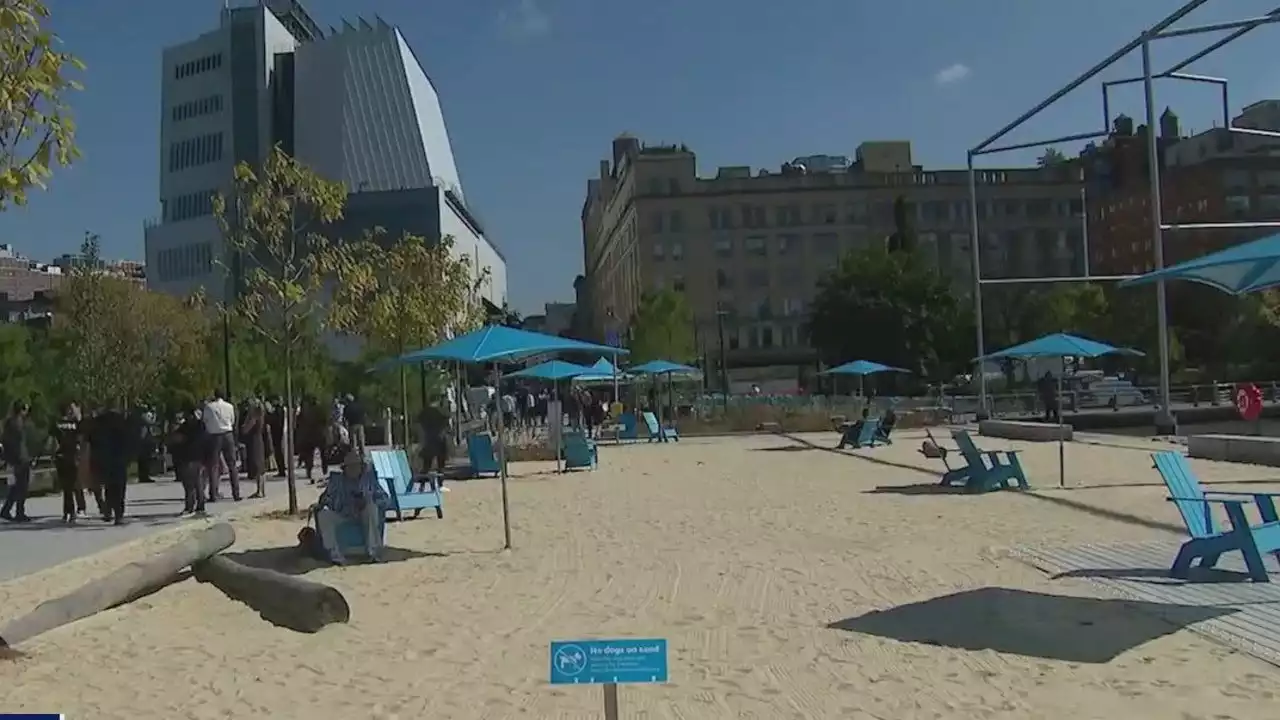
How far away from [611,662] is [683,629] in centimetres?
444

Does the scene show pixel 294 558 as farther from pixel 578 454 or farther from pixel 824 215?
pixel 824 215

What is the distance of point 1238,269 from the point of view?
32.9ft

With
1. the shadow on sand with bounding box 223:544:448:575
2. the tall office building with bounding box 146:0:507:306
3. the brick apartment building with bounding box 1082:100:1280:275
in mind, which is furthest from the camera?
the tall office building with bounding box 146:0:507:306

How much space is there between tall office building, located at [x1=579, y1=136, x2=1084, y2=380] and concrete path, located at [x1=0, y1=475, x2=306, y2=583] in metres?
77.1

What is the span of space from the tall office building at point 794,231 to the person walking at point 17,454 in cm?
8032

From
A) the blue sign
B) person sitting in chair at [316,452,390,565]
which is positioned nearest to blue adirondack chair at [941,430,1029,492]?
person sitting in chair at [316,452,390,565]

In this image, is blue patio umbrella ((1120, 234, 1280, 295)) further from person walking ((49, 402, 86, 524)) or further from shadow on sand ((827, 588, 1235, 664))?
person walking ((49, 402, 86, 524))

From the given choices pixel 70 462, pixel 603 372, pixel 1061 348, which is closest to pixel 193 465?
pixel 70 462

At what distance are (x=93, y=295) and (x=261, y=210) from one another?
20.2 meters

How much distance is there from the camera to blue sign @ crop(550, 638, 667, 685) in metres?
4.25

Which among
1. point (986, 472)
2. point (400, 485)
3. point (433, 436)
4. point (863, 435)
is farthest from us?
point (863, 435)

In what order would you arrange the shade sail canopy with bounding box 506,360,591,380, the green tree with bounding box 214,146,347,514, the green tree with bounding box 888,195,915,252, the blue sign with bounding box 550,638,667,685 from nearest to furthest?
the blue sign with bounding box 550,638,667,685 < the green tree with bounding box 214,146,347,514 < the shade sail canopy with bounding box 506,360,591,380 < the green tree with bounding box 888,195,915,252

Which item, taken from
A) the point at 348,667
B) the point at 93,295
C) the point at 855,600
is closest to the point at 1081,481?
the point at 855,600

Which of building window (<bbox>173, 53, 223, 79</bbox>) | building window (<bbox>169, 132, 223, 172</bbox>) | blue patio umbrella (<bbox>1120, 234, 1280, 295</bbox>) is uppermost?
building window (<bbox>173, 53, 223, 79</bbox>)
